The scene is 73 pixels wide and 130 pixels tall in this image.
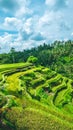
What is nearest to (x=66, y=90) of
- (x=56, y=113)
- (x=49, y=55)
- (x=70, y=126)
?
(x=56, y=113)

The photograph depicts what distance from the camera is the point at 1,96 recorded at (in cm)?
2127

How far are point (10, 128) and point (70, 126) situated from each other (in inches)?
170

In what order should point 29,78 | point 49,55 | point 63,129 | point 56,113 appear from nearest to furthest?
point 63,129, point 56,113, point 29,78, point 49,55

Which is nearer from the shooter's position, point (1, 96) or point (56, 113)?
point (1, 96)

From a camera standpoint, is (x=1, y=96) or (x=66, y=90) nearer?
(x=1, y=96)

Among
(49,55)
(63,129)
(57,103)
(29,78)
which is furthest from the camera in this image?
(49,55)

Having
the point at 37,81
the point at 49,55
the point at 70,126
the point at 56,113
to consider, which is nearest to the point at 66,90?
→ the point at 37,81

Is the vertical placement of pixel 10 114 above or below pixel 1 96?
below

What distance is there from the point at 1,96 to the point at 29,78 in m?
21.0

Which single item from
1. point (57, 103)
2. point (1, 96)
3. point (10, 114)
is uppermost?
point (1, 96)

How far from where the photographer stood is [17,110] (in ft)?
70.7

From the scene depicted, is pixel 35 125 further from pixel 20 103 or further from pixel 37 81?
pixel 37 81

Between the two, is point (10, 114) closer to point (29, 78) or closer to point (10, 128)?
point (10, 128)

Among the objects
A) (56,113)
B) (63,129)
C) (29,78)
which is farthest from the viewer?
(29,78)
